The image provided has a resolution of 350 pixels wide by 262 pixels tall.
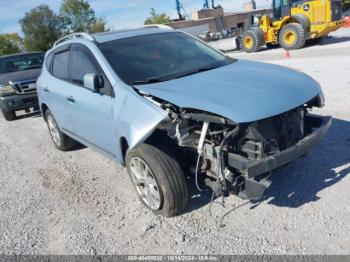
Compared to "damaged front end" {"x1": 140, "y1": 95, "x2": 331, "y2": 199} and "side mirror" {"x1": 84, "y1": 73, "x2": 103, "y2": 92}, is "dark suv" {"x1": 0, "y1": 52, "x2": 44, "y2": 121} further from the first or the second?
"damaged front end" {"x1": 140, "y1": 95, "x2": 331, "y2": 199}

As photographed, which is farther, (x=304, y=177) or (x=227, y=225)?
(x=304, y=177)

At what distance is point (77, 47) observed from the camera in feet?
16.0

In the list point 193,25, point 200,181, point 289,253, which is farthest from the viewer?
point 193,25

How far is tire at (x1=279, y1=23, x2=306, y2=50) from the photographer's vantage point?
53.2ft

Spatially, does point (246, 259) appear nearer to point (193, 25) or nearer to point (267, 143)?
point (267, 143)

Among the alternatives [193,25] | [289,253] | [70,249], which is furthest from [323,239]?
[193,25]

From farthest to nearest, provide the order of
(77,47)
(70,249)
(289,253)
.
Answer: (77,47)
(70,249)
(289,253)

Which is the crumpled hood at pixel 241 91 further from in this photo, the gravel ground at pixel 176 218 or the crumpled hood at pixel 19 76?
the crumpled hood at pixel 19 76

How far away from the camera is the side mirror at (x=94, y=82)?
4027 mm

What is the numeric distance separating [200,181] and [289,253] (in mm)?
1330

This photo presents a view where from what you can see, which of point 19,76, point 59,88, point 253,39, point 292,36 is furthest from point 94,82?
point 253,39

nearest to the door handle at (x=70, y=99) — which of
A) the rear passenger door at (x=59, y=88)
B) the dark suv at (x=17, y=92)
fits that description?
the rear passenger door at (x=59, y=88)

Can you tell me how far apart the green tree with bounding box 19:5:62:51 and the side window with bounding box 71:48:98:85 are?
5405 centimetres

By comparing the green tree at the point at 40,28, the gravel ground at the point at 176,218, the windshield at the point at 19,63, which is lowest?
the gravel ground at the point at 176,218
